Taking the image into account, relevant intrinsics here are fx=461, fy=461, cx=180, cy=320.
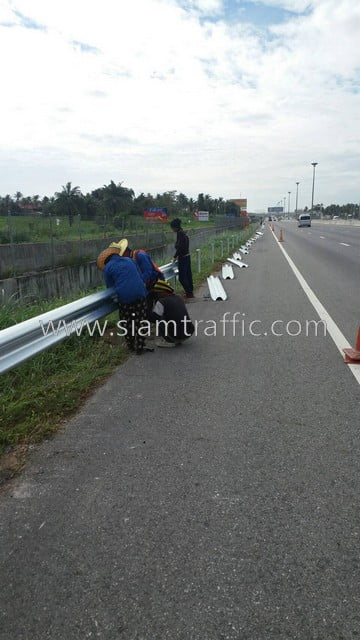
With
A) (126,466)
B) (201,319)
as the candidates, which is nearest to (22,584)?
(126,466)

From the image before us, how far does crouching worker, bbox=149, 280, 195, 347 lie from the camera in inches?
246

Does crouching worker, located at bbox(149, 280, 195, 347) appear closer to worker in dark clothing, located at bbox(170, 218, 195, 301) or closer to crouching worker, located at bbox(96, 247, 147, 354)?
crouching worker, located at bbox(96, 247, 147, 354)

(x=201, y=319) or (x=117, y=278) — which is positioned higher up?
(x=117, y=278)

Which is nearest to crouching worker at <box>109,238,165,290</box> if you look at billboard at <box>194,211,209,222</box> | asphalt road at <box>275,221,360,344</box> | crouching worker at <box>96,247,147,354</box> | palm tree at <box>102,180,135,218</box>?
crouching worker at <box>96,247,147,354</box>

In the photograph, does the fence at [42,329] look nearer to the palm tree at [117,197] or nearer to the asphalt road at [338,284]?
the asphalt road at [338,284]

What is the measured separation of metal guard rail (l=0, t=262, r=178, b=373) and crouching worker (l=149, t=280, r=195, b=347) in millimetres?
666

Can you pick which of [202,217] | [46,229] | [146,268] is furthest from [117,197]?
[146,268]

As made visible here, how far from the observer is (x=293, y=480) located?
9.87 ft

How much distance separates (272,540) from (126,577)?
791mm

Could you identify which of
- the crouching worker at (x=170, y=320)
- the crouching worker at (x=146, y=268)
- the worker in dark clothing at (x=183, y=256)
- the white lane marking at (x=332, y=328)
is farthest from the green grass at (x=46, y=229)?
the white lane marking at (x=332, y=328)

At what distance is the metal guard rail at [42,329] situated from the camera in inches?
150

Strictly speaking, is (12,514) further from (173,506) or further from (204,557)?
(204,557)

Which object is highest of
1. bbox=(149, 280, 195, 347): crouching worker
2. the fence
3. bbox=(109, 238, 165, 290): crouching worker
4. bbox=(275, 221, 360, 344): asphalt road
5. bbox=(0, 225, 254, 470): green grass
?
bbox=(109, 238, 165, 290): crouching worker

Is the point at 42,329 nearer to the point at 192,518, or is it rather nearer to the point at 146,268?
the point at 146,268
